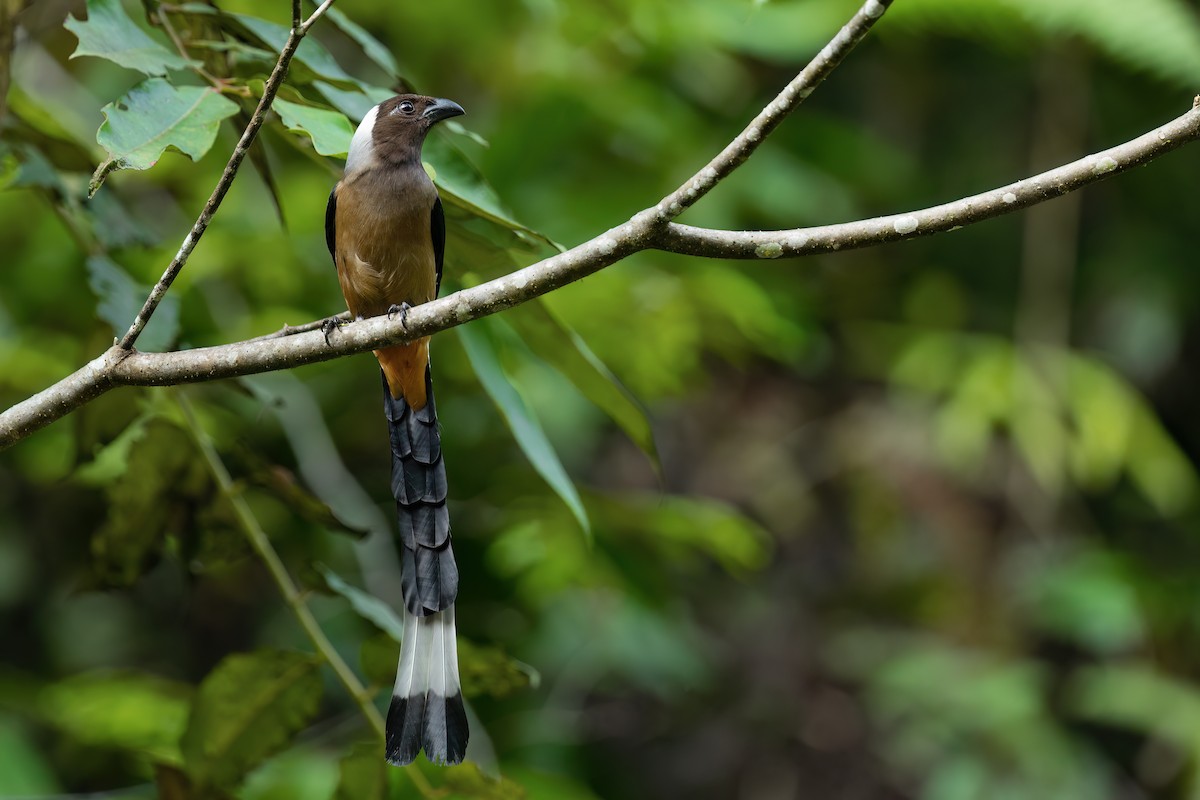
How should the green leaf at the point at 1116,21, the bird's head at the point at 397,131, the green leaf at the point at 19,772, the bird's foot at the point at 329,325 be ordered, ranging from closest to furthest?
the bird's foot at the point at 329,325, the bird's head at the point at 397,131, the green leaf at the point at 19,772, the green leaf at the point at 1116,21

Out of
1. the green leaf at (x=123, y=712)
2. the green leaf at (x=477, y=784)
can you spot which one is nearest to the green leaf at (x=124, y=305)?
the green leaf at (x=477, y=784)

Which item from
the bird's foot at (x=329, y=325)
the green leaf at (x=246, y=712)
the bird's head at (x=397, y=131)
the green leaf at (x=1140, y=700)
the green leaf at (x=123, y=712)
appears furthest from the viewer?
the green leaf at (x=1140, y=700)

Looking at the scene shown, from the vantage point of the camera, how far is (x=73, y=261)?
11.9 ft

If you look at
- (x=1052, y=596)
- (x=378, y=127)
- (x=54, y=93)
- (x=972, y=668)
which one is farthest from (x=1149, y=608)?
(x=54, y=93)

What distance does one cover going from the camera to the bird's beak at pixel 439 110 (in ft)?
8.21

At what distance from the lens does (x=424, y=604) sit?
85.6 inches

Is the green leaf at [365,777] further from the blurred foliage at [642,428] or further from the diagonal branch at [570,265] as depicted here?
the diagonal branch at [570,265]

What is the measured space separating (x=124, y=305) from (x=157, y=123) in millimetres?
644

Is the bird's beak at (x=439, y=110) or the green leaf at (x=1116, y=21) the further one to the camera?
the green leaf at (x=1116, y=21)

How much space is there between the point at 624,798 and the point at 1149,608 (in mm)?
2526

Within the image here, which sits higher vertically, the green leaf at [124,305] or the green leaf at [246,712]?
the green leaf at [124,305]

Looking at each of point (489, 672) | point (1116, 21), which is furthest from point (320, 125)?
point (1116, 21)

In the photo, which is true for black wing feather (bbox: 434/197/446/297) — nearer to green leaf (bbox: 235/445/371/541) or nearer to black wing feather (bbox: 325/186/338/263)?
black wing feather (bbox: 325/186/338/263)

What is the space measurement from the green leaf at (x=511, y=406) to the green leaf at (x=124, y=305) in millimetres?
554
